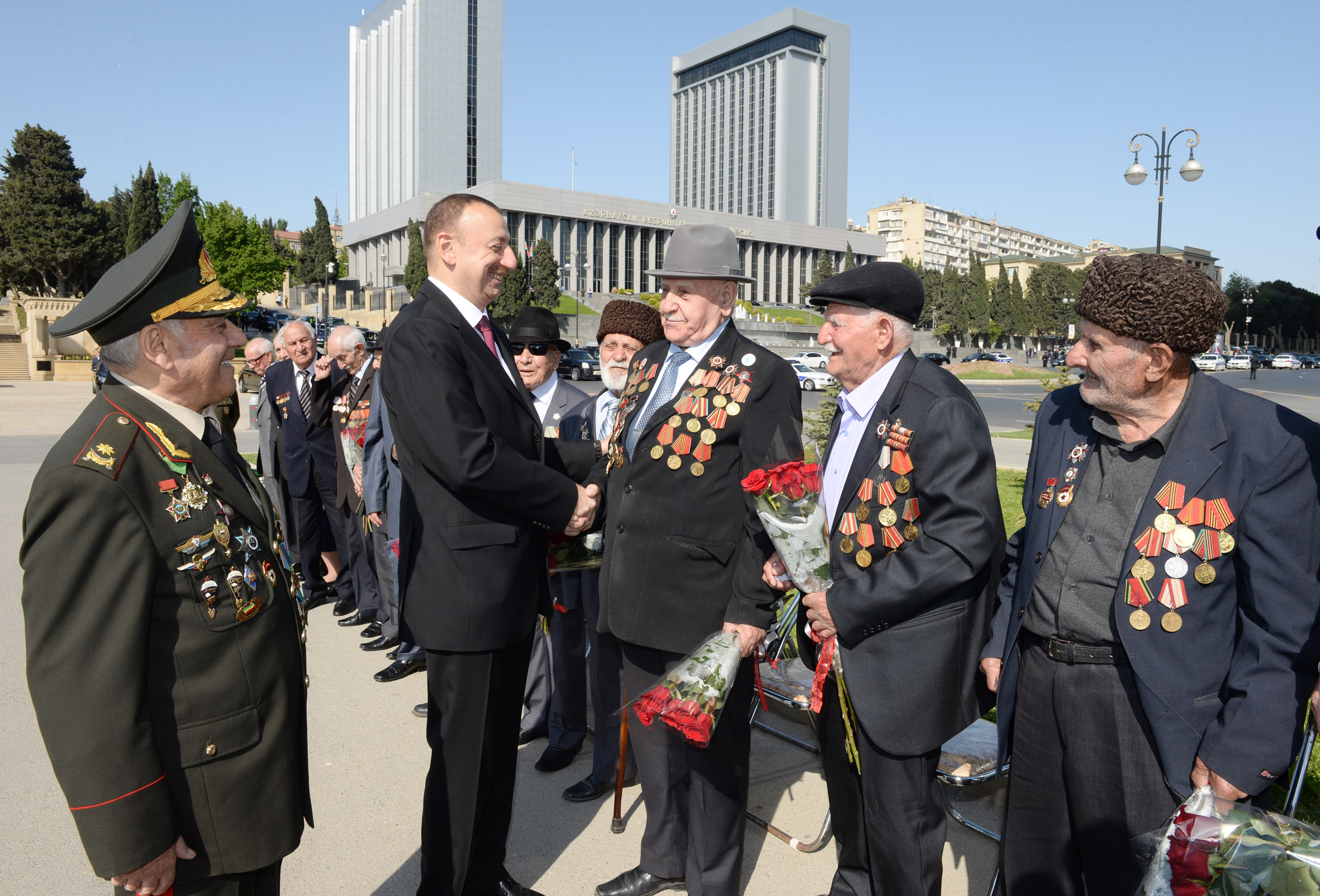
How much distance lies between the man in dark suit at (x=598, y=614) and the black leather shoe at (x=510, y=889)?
0.75 metres

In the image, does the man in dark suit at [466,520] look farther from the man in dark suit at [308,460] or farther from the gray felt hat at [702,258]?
the man in dark suit at [308,460]

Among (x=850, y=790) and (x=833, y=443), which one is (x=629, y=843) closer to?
(x=850, y=790)

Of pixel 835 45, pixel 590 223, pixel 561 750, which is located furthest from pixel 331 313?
pixel 835 45

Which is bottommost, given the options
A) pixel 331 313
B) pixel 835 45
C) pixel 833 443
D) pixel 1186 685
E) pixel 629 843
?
pixel 629 843

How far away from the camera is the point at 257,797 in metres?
1.90

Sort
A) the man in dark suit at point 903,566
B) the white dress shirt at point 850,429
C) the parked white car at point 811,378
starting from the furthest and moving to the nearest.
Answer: the parked white car at point 811,378 → the white dress shirt at point 850,429 → the man in dark suit at point 903,566

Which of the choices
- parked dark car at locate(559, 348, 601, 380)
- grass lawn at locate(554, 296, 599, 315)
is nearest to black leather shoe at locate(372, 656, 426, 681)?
parked dark car at locate(559, 348, 601, 380)

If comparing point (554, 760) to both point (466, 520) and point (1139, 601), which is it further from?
point (1139, 601)

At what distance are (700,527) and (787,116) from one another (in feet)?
441

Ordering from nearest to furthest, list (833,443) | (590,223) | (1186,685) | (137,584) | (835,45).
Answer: (137,584)
(1186,685)
(833,443)
(590,223)
(835,45)

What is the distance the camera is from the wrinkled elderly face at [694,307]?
303 centimetres

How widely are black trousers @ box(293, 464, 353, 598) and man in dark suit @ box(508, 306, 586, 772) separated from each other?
2.87 meters

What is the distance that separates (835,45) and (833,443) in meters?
143

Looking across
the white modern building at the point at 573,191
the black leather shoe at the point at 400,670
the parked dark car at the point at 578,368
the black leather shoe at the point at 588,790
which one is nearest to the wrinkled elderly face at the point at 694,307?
the black leather shoe at the point at 588,790
